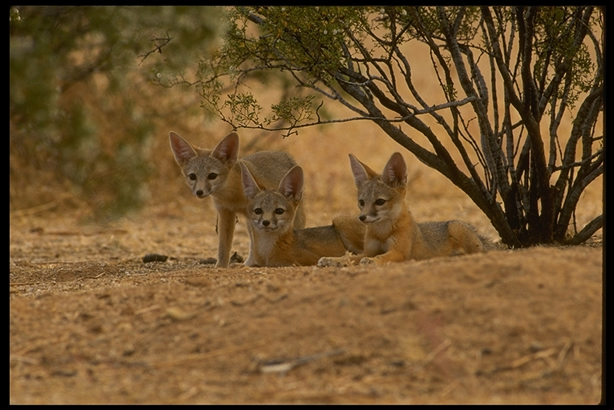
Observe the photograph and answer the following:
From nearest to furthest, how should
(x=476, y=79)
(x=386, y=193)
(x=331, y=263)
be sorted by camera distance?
1. (x=331, y=263)
2. (x=386, y=193)
3. (x=476, y=79)

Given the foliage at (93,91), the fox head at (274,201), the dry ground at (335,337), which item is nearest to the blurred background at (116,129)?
the foliage at (93,91)

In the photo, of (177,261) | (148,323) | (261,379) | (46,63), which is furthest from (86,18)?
(261,379)

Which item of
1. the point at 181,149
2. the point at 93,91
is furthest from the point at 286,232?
the point at 93,91

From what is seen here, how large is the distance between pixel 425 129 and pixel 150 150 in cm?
711

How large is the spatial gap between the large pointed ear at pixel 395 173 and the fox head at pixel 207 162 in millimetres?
1625

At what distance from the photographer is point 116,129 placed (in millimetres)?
13281

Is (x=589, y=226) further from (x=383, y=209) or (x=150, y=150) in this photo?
(x=150, y=150)

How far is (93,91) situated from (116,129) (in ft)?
2.32

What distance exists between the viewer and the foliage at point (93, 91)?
11.1 metres

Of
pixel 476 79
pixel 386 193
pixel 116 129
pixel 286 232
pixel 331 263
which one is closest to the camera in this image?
pixel 331 263

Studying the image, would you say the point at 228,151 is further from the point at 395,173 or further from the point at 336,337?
the point at 336,337

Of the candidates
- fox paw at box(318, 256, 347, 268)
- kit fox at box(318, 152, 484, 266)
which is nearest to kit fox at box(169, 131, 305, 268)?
kit fox at box(318, 152, 484, 266)

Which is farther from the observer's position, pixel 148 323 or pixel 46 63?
pixel 46 63

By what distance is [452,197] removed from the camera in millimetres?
13789
